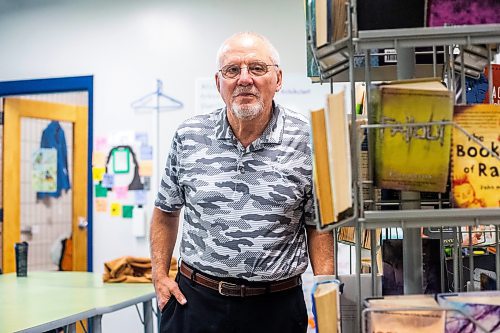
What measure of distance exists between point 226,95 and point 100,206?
2778 mm

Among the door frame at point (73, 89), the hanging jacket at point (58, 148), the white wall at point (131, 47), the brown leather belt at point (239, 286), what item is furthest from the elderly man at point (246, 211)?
the hanging jacket at point (58, 148)

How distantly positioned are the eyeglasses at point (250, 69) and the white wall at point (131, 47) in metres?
2.27

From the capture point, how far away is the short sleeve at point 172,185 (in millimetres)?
2012

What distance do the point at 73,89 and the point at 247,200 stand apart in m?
3.09

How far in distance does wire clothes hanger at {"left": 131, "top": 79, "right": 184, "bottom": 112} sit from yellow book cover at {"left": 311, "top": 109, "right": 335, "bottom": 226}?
3379 mm

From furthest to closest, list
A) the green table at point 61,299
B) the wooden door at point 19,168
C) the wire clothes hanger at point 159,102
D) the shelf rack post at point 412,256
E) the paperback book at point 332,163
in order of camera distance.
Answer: the wooden door at point 19,168, the wire clothes hanger at point 159,102, the green table at point 61,299, the shelf rack post at point 412,256, the paperback book at point 332,163

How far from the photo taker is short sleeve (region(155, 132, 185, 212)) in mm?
2012

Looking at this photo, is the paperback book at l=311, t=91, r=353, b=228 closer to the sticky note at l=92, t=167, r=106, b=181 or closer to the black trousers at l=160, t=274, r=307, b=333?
the black trousers at l=160, t=274, r=307, b=333

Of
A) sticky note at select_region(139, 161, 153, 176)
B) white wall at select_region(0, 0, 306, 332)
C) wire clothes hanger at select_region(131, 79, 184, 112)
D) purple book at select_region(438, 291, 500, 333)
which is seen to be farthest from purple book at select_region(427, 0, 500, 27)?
sticky note at select_region(139, 161, 153, 176)

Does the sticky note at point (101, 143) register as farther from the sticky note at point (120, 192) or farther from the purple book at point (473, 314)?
the purple book at point (473, 314)

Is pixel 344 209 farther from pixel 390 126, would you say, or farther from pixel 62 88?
pixel 62 88

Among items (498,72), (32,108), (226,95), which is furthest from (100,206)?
(498,72)

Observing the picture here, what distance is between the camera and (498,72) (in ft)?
5.60

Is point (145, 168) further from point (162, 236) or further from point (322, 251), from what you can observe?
point (322, 251)
